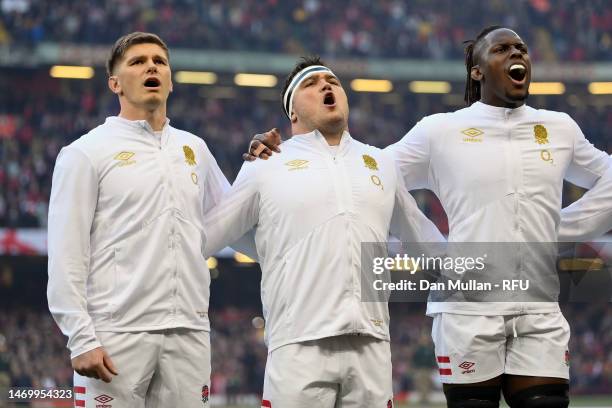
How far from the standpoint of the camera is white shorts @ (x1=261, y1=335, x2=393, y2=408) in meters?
4.68

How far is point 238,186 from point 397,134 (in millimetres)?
24510

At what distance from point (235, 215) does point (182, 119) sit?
24109 millimetres

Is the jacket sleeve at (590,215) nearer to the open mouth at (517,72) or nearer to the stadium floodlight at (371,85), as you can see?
the open mouth at (517,72)

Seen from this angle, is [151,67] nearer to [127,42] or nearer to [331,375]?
[127,42]

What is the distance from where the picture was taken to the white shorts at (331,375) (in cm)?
468

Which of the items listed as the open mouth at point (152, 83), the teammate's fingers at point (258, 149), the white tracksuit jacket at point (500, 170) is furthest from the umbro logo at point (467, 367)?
the open mouth at point (152, 83)

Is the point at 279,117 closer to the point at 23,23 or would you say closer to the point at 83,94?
the point at 83,94

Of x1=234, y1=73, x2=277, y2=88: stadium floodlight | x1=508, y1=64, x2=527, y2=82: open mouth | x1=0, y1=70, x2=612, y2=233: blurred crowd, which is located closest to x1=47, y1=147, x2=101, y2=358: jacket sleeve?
x1=508, y1=64, x2=527, y2=82: open mouth

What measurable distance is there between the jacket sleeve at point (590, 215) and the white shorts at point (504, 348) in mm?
599

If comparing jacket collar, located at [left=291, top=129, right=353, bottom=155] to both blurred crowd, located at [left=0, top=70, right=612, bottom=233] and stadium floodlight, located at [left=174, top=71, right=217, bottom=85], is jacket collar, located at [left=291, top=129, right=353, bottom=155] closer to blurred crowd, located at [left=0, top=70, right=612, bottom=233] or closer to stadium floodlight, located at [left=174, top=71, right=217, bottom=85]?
blurred crowd, located at [left=0, top=70, right=612, bottom=233]

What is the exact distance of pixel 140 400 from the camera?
15.5 ft

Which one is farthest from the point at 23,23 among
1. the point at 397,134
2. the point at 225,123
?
the point at 397,134

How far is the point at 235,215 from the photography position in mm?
5148

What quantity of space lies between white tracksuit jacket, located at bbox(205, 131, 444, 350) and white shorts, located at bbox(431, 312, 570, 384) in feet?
1.41
